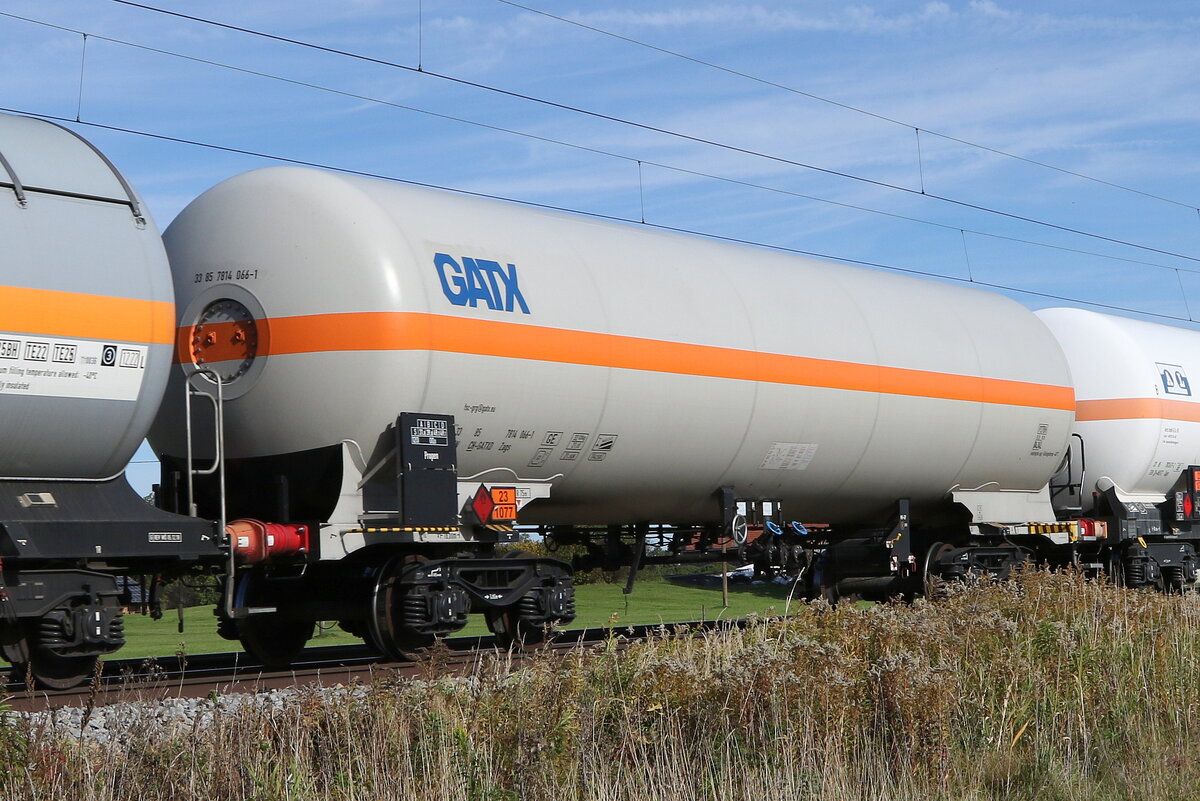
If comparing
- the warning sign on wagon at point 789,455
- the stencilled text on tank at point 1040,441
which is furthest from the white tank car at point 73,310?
the stencilled text on tank at point 1040,441

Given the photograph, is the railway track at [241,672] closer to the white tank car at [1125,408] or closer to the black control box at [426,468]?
the black control box at [426,468]

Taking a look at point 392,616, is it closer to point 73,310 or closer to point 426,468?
point 426,468

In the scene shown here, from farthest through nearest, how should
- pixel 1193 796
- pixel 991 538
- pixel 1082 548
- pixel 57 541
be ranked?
pixel 1082 548
pixel 991 538
pixel 57 541
pixel 1193 796

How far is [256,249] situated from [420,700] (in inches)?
202

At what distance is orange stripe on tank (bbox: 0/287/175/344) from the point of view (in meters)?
8.27

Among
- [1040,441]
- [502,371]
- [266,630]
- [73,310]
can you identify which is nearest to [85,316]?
[73,310]

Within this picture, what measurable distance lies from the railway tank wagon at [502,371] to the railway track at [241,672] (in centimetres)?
60

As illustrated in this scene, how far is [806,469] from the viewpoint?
1376cm

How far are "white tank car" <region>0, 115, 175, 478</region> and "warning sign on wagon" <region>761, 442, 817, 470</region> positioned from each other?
6.30 meters

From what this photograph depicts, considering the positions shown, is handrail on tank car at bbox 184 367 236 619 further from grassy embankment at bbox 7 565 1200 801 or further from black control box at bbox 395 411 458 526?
grassy embankment at bbox 7 565 1200 801

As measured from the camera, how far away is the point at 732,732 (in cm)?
683

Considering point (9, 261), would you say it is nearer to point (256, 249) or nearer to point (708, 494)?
point (256, 249)

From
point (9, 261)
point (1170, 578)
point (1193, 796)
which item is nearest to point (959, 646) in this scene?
point (1193, 796)

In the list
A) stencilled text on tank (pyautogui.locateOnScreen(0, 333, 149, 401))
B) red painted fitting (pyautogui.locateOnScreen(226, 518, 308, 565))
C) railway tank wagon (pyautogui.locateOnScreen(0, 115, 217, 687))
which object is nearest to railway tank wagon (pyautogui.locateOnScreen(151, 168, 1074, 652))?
red painted fitting (pyautogui.locateOnScreen(226, 518, 308, 565))
